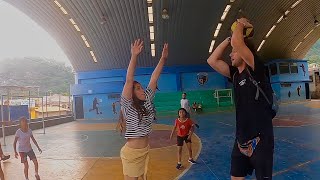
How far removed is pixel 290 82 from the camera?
32125 millimetres

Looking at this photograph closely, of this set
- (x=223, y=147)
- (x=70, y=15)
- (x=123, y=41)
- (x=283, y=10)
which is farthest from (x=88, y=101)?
(x=223, y=147)

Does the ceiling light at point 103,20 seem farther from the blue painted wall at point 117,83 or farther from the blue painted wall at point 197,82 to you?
the blue painted wall at point 197,82

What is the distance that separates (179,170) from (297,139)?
487 centimetres

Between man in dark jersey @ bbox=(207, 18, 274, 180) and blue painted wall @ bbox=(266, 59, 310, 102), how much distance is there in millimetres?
30712

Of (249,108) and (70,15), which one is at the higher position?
(70,15)

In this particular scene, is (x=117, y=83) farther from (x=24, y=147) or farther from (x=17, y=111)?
(x=24, y=147)

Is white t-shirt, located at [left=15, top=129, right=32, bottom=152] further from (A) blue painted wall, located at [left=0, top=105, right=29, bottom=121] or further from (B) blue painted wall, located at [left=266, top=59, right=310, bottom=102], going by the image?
(B) blue painted wall, located at [left=266, top=59, right=310, bottom=102]

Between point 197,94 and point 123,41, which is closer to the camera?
point 123,41

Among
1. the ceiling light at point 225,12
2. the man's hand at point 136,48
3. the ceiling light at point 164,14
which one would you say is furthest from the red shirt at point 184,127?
the ceiling light at point 225,12

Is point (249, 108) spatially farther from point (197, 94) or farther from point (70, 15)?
point (197, 94)

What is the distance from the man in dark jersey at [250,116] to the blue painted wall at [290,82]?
30712mm

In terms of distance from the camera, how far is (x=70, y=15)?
20.6 m

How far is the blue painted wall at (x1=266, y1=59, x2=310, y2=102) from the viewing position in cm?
3158

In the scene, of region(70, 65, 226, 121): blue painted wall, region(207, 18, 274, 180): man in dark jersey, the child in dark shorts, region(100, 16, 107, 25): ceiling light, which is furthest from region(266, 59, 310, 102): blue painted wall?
region(207, 18, 274, 180): man in dark jersey
